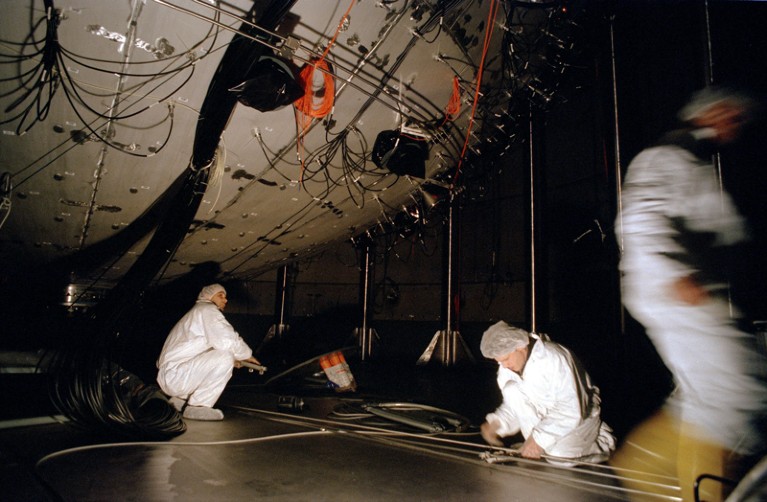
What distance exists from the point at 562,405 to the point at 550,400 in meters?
0.07

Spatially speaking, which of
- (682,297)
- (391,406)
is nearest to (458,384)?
(391,406)

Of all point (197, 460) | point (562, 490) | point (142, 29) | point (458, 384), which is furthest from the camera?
point (458, 384)

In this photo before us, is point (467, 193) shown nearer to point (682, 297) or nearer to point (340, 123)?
point (340, 123)

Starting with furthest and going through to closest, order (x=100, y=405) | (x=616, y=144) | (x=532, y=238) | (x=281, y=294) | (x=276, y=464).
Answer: (x=281, y=294), (x=532, y=238), (x=616, y=144), (x=100, y=405), (x=276, y=464)

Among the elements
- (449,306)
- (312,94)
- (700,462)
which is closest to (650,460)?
(700,462)

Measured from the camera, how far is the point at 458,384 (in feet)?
19.0

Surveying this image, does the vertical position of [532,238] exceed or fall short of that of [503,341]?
it exceeds it

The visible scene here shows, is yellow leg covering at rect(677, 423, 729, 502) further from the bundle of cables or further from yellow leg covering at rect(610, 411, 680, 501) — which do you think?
the bundle of cables

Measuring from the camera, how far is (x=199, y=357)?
3609 millimetres

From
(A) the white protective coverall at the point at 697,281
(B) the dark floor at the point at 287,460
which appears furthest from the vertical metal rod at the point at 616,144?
(A) the white protective coverall at the point at 697,281

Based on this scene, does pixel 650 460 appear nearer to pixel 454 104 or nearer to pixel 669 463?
pixel 669 463

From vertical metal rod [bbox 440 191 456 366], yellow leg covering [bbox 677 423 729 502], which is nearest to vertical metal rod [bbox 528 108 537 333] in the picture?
vertical metal rod [bbox 440 191 456 366]

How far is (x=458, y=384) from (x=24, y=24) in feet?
19.1

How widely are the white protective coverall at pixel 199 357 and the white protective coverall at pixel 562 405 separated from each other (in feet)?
8.10
